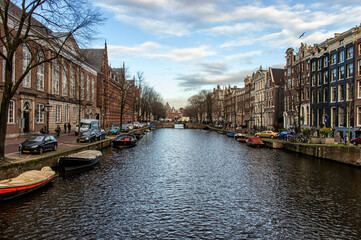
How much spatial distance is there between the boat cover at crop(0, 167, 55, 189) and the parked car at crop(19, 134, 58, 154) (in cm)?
435

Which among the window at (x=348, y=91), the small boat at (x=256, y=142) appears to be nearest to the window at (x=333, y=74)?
the window at (x=348, y=91)

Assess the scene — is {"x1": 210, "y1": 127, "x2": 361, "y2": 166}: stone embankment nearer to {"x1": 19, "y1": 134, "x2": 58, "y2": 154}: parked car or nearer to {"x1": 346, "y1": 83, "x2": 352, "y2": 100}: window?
{"x1": 346, "y1": 83, "x2": 352, "y2": 100}: window

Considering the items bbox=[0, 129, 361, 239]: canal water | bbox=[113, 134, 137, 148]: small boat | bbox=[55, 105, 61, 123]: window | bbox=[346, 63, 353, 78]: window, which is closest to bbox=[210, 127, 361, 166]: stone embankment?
bbox=[0, 129, 361, 239]: canal water

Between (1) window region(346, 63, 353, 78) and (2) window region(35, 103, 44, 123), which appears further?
(2) window region(35, 103, 44, 123)

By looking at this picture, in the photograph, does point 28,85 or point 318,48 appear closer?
point 28,85

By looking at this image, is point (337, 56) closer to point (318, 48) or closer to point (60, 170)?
point (318, 48)

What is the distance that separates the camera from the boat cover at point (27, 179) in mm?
13219

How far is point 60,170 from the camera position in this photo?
2080cm

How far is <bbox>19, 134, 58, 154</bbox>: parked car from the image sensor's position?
20203 mm

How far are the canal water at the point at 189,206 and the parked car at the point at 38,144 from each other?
132 inches

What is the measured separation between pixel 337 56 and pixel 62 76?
154 ft

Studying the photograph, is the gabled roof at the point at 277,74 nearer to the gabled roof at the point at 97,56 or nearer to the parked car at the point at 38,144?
the gabled roof at the point at 97,56

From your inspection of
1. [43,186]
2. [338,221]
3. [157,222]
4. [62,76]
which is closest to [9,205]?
[43,186]

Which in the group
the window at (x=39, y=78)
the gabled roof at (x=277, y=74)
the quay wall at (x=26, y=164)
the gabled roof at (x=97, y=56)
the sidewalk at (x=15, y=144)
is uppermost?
the gabled roof at (x=97, y=56)
